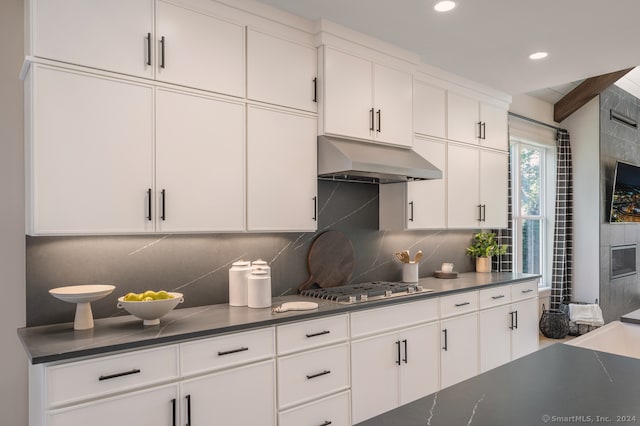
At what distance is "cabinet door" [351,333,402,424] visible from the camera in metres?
2.79

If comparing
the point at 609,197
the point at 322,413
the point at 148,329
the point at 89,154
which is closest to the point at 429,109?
the point at 322,413

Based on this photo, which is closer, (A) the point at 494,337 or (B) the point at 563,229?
(A) the point at 494,337

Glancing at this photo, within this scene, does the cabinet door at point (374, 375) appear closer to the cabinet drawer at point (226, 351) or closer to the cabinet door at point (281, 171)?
the cabinet drawer at point (226, 351)

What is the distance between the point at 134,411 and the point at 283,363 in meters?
0.78

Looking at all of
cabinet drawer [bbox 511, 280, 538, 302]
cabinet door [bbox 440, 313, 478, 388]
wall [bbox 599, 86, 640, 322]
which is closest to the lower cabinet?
cabinet door [bbox 440, 313, 478, 388]

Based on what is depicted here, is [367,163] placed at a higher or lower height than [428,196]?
higher

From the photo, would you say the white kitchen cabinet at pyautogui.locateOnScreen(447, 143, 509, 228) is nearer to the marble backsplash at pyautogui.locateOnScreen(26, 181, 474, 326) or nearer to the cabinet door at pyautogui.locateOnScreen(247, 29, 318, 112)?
the marble backsplash at pyautogui.locateOnScreen(26, 181, 474, 326)

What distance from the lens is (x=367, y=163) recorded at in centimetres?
292

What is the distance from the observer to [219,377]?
218 cm

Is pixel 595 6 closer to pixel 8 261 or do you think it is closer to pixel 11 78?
pixel 11 78

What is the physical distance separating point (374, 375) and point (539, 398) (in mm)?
1650

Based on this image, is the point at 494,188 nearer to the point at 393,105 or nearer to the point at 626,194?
the point at 393,105

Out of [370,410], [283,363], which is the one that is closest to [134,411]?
[283,363]

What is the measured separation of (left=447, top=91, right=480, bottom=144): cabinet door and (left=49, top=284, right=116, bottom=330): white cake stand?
118 inches
